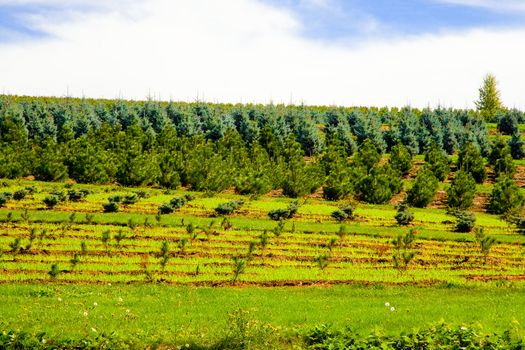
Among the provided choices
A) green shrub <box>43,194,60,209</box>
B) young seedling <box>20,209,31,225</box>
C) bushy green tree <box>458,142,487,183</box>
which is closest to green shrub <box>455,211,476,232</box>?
bushy green tree <box>458,142,487,183</box>

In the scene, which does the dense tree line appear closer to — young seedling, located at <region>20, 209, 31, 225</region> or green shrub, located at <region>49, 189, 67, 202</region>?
green shrub, located at <region>49, 189, 67, 202</region>

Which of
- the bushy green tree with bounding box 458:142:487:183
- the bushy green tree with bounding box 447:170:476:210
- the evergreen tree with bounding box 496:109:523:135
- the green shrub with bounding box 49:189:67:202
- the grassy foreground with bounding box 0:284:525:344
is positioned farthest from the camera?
the evergreen tree with bounding box 496:109:523:135

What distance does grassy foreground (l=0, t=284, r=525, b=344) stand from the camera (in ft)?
57.2

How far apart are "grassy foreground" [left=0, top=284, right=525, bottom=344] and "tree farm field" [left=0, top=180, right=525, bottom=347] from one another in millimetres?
61

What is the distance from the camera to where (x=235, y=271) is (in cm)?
2748

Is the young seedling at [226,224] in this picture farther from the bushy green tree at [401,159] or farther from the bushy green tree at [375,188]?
the bushy green tree at [401,159]

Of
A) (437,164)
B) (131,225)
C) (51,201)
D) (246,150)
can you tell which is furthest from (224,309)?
(246,150)

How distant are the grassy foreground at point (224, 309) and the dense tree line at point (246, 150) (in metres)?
32.6

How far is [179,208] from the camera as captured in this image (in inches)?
1881

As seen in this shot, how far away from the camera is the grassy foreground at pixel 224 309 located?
17422 mm

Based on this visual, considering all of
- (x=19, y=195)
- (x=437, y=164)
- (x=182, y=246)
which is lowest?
(x=182, y=246)

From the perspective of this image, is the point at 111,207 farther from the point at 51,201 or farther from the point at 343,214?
the point at 343,214

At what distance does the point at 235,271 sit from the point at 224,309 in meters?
6.91

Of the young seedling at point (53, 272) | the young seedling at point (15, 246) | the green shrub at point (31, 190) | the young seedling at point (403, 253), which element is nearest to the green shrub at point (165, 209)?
the green shrub at point (31, 190)
